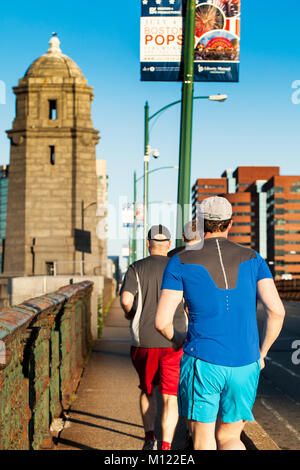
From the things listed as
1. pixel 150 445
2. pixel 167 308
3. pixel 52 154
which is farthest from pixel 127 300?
pixel 52 154

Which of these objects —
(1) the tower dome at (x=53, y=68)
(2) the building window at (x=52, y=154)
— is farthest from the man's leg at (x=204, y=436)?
(1) the tower dome at (x=53, y=68)

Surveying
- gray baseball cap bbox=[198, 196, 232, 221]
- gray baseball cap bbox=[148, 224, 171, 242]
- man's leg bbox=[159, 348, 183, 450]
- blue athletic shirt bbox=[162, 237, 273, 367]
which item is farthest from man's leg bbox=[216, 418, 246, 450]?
gray baseball cap bbox=[148, 224, 171, 242]

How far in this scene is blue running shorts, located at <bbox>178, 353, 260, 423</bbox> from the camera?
4.17 metres

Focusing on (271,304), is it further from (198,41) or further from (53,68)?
(53,68)

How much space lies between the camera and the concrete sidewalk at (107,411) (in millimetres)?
7117

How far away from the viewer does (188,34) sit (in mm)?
10289

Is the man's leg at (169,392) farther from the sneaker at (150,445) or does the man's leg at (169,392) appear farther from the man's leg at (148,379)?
the sneaker at (150,445)

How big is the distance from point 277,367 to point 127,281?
7.42 metres

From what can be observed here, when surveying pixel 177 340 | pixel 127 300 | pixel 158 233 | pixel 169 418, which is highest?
pixel 158 233

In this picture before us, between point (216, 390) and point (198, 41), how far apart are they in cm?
751

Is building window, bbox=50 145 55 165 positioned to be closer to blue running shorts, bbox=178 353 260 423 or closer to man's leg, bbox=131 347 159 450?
man's leg, bbox=131 347 159 450

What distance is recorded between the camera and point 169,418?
611cm

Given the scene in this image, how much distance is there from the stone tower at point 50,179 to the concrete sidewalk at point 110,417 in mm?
38148
